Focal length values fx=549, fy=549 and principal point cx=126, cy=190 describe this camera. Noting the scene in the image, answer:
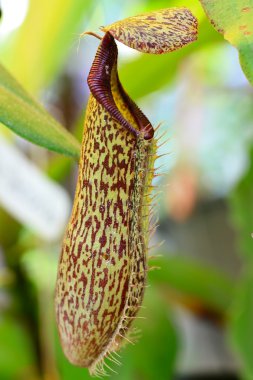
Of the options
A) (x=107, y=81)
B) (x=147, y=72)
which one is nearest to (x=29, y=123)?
(x=107, y=81)

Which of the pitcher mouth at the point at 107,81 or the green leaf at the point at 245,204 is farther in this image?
the green leaf at the point at 245,204

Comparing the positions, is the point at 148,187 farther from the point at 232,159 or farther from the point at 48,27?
the point at 232,159

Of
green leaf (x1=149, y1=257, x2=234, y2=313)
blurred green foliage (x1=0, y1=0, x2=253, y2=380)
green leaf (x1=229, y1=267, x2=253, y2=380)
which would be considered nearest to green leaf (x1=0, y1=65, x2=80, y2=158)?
blurred green foliage (x1=0, y1=0, x2=253, y2=380)

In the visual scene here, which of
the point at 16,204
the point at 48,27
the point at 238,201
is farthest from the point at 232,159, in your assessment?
the point at 16,204

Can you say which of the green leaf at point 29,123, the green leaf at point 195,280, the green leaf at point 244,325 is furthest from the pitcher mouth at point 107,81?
the green leaf at point 195,280

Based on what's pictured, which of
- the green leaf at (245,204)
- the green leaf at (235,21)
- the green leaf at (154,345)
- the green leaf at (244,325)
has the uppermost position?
the green leaf at (235,21)

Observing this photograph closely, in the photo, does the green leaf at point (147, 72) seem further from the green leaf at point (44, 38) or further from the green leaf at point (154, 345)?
the green leaf at point (154, 345)

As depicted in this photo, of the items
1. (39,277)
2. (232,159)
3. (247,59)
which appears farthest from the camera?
(232,159)
